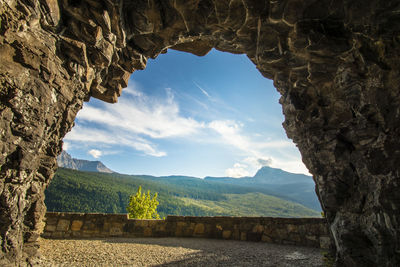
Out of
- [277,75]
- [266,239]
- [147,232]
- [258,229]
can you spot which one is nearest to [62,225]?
[147,232]

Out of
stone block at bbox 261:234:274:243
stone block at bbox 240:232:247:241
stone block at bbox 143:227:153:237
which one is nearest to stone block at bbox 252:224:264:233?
stone block at bbox 261:234:274:243

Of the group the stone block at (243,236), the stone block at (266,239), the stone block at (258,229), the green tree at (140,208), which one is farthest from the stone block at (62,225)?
the green tree at (140,208)

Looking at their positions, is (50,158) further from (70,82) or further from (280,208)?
(280,208)

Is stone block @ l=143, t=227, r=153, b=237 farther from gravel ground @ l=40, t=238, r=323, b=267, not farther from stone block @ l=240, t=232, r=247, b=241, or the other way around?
stone block @ l=240, t=232, r=247, b=241

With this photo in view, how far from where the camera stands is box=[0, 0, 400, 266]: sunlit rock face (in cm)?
375

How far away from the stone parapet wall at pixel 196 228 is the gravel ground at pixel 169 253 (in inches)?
19.4

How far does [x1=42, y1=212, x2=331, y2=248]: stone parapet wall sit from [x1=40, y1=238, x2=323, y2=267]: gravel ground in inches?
19.4

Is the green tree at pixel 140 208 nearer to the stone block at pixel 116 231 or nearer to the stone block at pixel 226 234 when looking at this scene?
the stone block at pixel 116 231

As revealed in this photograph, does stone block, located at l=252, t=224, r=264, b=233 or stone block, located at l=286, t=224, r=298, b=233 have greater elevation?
stone block, located at l=286, t=224, r=298, b=233

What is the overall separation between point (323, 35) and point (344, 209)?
4530 mm

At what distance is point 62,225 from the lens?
750cm

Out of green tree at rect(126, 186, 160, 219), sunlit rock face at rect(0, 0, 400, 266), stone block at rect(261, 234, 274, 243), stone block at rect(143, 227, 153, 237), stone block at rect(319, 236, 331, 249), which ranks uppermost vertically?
sunlit rock face at rect(0, 0, 400, 266)

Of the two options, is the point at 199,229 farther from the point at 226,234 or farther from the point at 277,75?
the point at 277,75

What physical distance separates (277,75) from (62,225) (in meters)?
10.2
